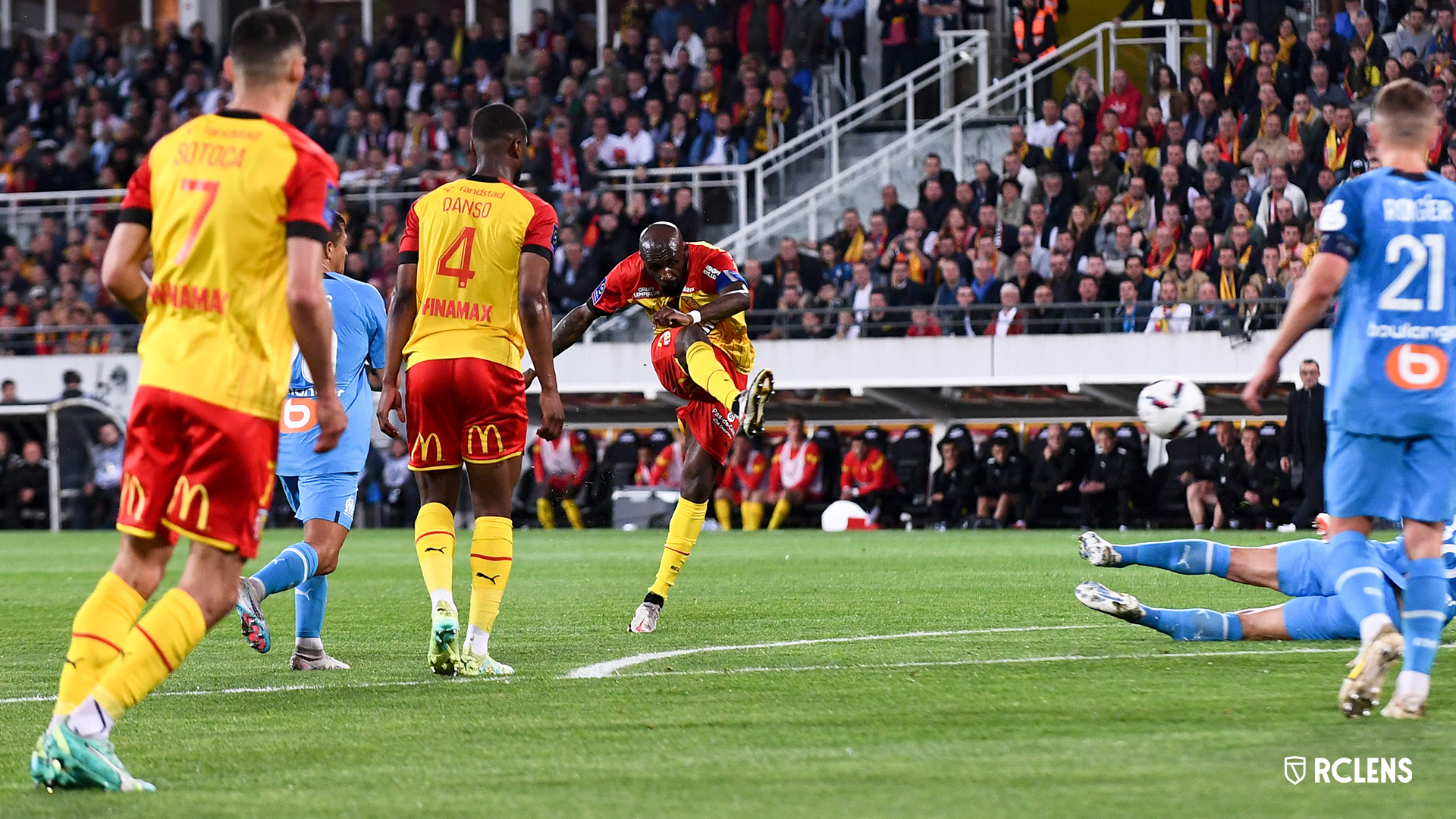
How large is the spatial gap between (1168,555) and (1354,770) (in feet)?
10.3

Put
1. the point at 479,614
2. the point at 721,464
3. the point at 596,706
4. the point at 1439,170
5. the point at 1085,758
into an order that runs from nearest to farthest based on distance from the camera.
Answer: the point at 1085,758, the point at 596,706, the point at 479,614, the point at 721,464, the point at 1439,170

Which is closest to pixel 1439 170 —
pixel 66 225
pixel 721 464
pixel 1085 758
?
pixel 721 464

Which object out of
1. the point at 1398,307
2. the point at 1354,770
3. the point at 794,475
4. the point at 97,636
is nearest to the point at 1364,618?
the point at 1398,307

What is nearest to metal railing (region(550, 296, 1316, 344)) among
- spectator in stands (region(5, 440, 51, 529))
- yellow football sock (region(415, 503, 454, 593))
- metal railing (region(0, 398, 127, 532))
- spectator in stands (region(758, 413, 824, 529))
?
spectator in stands (region(758, 413, 824, 529))

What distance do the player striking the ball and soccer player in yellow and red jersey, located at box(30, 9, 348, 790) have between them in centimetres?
442

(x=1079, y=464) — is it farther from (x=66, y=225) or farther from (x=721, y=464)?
(x=66, y=225)

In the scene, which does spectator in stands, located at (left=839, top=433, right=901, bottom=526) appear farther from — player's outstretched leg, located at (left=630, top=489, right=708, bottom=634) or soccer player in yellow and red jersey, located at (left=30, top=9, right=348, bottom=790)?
soccer player in yellow and red jersey, located at (left=30, top=9, right=348, bottom=790)

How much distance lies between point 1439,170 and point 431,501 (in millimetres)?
15785

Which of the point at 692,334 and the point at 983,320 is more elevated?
the point at 692,334

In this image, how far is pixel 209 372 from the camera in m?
4.95

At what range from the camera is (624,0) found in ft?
103

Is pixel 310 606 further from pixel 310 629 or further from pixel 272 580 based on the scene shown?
pixel 272 580

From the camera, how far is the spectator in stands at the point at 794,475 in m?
22.4

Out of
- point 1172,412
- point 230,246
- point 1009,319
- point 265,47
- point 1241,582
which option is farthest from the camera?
point 1009,319
